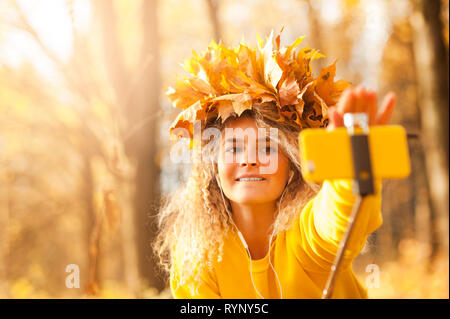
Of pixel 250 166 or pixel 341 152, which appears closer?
pixel 341 152

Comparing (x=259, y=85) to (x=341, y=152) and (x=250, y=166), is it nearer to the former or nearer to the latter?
(x=250, y=166)

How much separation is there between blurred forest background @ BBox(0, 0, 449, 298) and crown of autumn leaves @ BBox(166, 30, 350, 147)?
27 centimetres

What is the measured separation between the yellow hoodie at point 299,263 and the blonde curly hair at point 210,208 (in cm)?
5

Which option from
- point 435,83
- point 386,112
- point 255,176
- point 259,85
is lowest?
point 255,176

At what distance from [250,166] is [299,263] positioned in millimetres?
443

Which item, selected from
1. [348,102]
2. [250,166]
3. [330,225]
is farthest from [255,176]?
[348,102]

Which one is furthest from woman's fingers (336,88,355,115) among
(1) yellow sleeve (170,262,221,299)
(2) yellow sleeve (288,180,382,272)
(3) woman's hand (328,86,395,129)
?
(1) yellow sleeve (170,262,221,299)

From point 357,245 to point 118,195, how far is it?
8.62 ft

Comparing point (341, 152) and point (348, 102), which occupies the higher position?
point (348, 102)

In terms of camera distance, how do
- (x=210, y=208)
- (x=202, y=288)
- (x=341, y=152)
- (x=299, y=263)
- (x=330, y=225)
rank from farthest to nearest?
(x=210, y=208), (x=202, y=288), (x=299, y=263), (x=330, y=225), (x=341, y=152)

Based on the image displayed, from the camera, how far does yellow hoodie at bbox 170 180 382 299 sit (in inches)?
53.0

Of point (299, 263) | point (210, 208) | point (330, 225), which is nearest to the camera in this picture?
point (330, 225)

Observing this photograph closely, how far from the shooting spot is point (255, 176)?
1.74 meters

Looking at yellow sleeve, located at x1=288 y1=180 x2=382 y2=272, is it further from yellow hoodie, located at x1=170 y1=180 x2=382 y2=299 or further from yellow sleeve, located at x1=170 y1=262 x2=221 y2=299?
yellow sleeve, located at x1=170 y1=262 x2=221 y2=299
